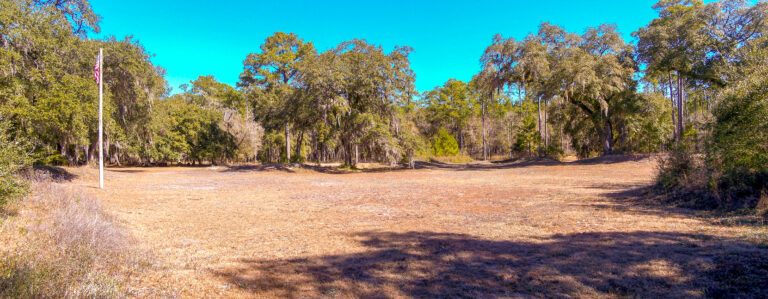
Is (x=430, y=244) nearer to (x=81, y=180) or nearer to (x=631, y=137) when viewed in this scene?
(x=81, y=180)

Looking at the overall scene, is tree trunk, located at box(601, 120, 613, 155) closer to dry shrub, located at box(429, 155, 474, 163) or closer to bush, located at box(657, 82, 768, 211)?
dry shrub, located at box(429, 155, 474, 163)

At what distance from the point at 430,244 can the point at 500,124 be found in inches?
2141

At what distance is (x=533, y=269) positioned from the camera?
4555 millimetres

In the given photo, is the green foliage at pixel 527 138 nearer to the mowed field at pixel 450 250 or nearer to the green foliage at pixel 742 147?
the mowed field at pixel 450 250

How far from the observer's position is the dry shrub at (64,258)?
10.7ft

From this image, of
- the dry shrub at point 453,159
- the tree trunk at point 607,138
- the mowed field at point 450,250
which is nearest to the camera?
the mowed field at point 450,250

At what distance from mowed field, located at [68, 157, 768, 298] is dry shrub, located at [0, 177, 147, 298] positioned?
388 mm

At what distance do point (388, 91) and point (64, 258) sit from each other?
2260 centimetres

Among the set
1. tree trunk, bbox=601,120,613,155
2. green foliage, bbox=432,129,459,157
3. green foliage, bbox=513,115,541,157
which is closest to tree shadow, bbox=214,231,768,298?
tree trunk, bbox=601,120,613,155

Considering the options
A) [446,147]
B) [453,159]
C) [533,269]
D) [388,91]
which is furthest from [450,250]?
[446,147]

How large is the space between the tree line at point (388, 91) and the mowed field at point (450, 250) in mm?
3057

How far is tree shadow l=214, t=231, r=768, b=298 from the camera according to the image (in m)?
3.74

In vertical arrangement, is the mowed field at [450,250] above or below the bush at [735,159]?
below

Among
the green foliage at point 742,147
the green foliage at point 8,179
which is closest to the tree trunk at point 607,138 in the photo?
the green foliage at point 742,147
